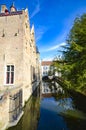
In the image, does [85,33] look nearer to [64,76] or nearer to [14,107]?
[64,76]

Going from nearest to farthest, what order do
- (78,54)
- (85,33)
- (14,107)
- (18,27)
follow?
(14,107), (85,33), (78,54), (18,27)

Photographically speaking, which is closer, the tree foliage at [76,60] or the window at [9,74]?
the tree foliage at [76,60]

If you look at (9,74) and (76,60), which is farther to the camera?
(9,74)

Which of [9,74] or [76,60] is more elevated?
[76,60]

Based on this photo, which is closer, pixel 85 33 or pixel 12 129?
pixel 12 129

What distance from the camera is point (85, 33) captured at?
1317 cm

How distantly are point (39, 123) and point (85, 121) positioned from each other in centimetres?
312

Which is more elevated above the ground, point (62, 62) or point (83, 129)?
point (62, 62)

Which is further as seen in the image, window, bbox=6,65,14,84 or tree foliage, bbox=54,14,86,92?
window, bbox=6,65,14,84

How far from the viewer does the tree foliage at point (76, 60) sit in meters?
13.2

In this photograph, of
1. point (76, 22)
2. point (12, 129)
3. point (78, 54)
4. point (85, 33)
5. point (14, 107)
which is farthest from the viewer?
point (76, 22)

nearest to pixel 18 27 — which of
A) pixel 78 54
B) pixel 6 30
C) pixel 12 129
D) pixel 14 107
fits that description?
pixel 6 30

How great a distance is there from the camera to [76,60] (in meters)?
14.6

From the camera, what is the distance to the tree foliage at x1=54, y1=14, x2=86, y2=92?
13188 millimetres
